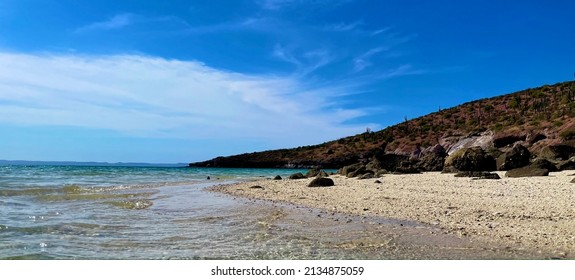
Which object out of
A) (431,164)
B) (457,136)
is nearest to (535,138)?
(431,164)

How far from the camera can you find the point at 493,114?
84750 millimetres

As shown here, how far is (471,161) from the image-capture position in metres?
31.2

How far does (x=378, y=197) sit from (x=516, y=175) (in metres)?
9.60

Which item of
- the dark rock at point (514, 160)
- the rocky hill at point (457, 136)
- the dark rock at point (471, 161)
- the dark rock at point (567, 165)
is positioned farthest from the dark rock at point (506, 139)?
the dark rock at point (567, 165)

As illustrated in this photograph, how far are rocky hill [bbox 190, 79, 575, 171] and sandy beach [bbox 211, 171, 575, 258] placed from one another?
1583 cm

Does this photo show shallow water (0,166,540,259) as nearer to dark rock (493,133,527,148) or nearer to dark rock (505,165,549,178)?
dark rock (505,165,549,178)

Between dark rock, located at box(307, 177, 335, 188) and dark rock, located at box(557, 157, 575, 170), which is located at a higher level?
dark rock, located at box(557, 157, 575, 170)

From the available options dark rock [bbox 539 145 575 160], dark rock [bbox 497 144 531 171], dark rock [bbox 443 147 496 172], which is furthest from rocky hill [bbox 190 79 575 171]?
dark rock [bbox 443 147 496 172]

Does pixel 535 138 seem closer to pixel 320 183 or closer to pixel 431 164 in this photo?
pixel 431 164

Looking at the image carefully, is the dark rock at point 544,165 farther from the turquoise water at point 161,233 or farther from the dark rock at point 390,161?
the turquoise water at point 161,233

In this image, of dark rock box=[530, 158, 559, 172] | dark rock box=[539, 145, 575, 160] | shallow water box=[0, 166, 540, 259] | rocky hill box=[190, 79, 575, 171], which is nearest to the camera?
shallow water box=[0, 166, 540, 259]

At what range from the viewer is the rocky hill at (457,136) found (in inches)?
1871

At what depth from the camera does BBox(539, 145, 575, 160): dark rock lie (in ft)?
102

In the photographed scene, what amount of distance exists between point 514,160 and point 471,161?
2.80 metres
